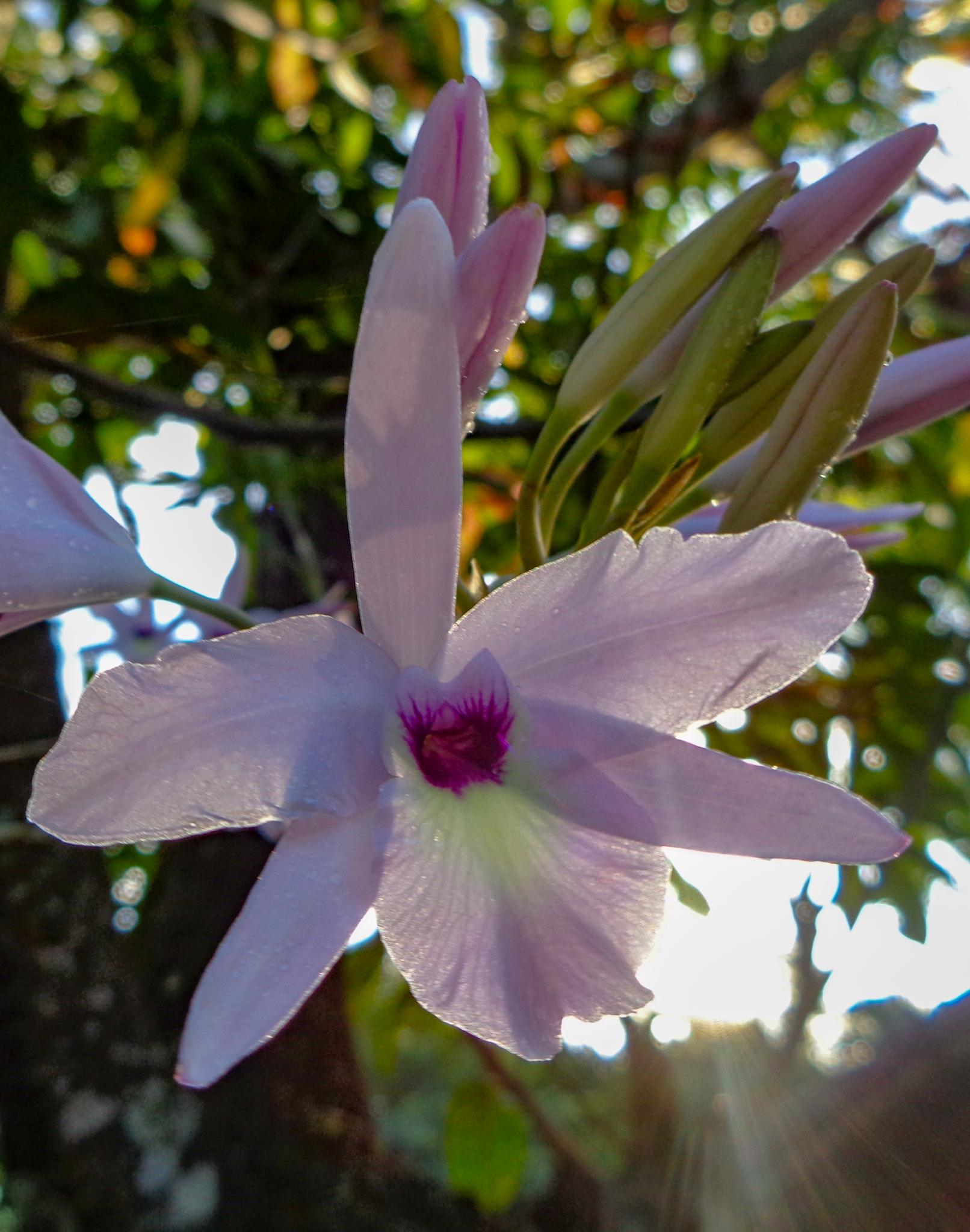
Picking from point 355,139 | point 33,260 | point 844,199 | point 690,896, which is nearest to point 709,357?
point 844,199

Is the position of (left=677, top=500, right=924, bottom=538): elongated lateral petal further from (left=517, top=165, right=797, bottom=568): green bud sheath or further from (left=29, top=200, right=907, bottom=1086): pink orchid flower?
(left=29, top=200, right=907, bottom=1086): pink orchid flower

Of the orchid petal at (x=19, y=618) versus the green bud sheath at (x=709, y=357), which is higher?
the green bud sheath at (x=709, y=357)

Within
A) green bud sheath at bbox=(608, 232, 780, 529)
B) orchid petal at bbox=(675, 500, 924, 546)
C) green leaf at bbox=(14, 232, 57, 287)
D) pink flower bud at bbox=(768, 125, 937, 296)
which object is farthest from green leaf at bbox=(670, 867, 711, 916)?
green leaf at bbox=(14, 232, 57, 287)

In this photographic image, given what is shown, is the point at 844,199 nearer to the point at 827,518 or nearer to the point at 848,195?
the point at 848,195

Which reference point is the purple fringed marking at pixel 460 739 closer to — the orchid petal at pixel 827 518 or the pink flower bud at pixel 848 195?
the orchid petal at pixel 827 518

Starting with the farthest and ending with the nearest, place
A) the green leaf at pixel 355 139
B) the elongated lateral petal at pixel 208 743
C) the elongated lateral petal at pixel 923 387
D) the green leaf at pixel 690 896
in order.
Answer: the green leaf at pixel 355 139 → the green leaf at pixel 690 896 → the elongated lateral petal at pixel 923 387 → the elongated lateral petal at pixel 208 743

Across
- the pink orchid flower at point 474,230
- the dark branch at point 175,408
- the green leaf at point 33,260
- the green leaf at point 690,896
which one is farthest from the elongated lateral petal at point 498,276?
the green leaf at point 33,260
